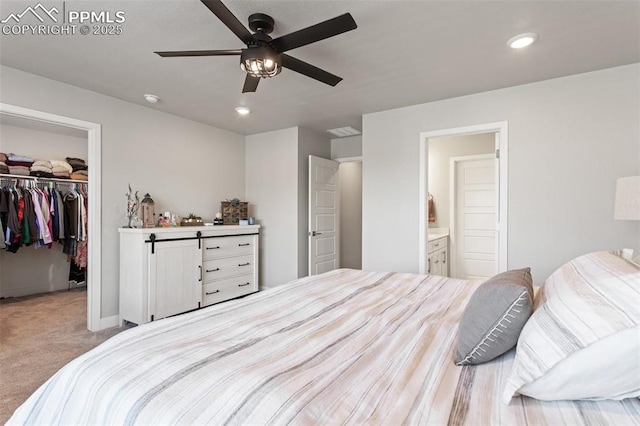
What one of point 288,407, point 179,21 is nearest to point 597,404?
point 288,407

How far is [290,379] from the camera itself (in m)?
0.86

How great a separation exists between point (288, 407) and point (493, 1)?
2301mm

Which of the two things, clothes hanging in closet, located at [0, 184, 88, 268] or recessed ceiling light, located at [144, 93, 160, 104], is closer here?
recessed ceiling light, located at [144, 93, 160, 104]

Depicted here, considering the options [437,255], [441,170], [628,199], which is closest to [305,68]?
[628,199]

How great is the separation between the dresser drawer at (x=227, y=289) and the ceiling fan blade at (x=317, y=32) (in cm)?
290

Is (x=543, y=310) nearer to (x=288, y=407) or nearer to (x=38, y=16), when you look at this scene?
(x=288, y=407)

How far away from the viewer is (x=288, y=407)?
744 millimetres

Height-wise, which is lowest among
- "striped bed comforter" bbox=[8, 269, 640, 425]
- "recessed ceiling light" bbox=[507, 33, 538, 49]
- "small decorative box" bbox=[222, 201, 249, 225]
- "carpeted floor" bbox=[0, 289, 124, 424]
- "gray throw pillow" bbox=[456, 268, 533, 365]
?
"carpeted floor" bbox=[0, 289, 124, 424]

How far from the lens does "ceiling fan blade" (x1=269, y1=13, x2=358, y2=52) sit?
156cm

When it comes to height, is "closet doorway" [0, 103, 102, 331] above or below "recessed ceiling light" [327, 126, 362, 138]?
below

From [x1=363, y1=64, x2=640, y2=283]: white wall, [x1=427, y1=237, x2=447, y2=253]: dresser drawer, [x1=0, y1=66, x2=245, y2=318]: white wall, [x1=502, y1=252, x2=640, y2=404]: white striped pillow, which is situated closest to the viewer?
[x1=502, y1=252, x2=640, y2=404]: white striped pillow

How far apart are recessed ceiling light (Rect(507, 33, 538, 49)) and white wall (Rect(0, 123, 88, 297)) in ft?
18.8

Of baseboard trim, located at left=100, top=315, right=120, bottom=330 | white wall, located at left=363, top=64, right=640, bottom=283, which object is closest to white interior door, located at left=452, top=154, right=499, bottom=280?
white wall, located at left=363, top=64, right=640, bottom=283

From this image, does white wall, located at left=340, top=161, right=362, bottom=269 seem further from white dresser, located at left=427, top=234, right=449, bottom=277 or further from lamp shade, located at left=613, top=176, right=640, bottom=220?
lamp shade, located at left=613, top=176, right=640, bottom=220
